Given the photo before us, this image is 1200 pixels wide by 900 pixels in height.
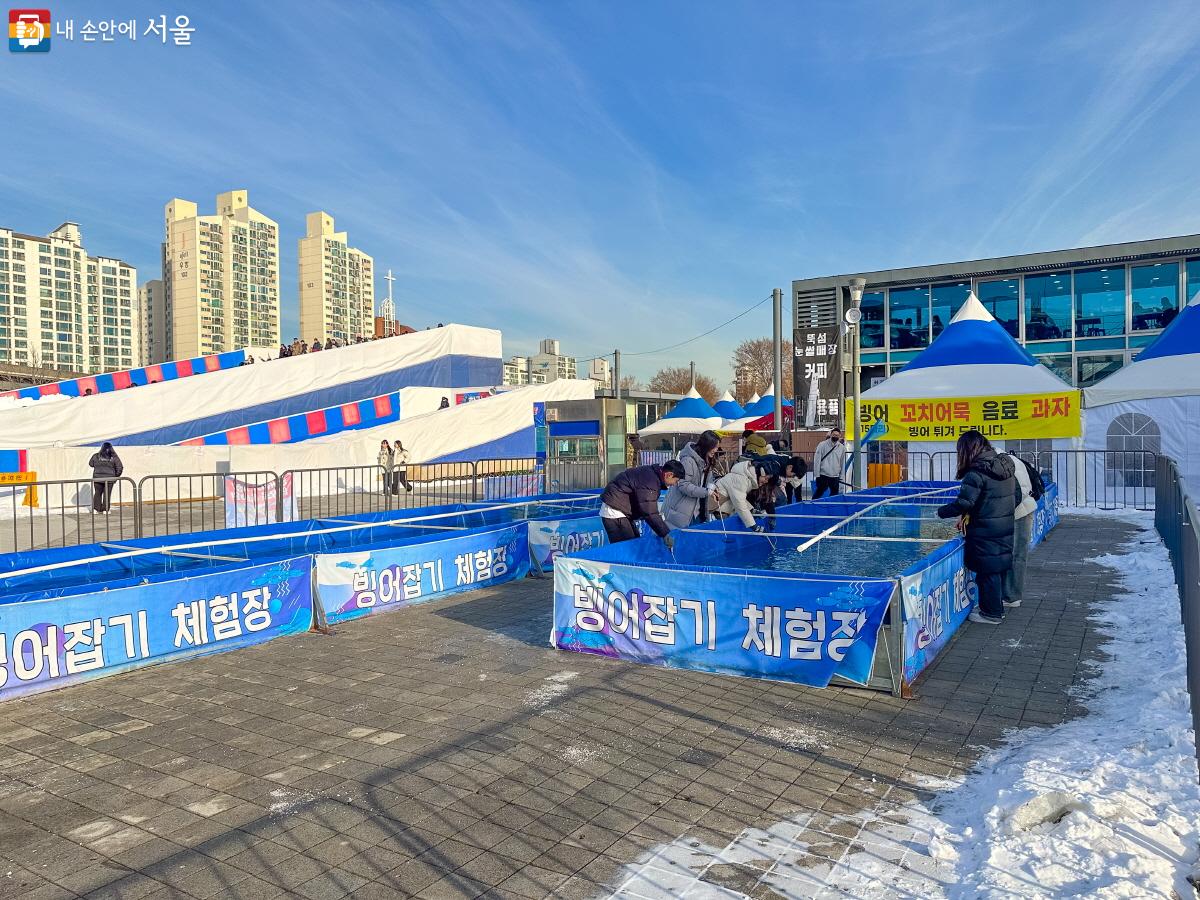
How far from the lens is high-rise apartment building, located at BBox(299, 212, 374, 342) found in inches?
4715

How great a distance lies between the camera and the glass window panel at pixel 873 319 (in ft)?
121

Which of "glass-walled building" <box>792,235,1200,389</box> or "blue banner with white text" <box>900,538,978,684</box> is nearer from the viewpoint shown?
"blue banner with white text" <box>900,538,978,684</box>

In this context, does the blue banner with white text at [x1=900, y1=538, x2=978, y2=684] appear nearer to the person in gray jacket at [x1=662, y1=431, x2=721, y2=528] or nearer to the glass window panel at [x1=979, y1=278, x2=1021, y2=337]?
the person in gray jacket at [x1=662, y1=431, x2=721, y2=528]

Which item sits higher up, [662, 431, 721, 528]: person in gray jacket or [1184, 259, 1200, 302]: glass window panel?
[1184, 259, 1200, 302]: glass window panel

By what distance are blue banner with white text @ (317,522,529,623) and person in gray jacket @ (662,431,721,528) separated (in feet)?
7.62

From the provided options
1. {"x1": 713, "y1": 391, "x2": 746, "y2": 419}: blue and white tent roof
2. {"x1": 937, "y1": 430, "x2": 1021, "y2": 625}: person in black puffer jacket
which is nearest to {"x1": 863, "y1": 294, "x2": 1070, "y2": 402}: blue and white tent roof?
{"x1": 937, "y1": 430, "x2": 1021, "y2": 625}: person in black puffer jacket

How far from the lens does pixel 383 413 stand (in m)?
35.5

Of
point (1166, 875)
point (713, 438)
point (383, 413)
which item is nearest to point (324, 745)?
point (1166, 875)

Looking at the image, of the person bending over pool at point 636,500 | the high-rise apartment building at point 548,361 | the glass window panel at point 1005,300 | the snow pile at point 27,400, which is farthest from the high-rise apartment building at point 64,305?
the person bending over pool at point 636,500

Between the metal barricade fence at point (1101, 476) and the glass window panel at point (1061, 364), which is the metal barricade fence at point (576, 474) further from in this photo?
the glass window panel at point (1061, 364)

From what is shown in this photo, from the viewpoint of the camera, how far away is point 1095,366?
3231 cm

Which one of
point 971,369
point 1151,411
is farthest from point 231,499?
point 1151,411

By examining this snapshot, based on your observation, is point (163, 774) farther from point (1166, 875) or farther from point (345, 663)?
point (1166, 875)

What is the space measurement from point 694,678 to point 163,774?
3724 mm
